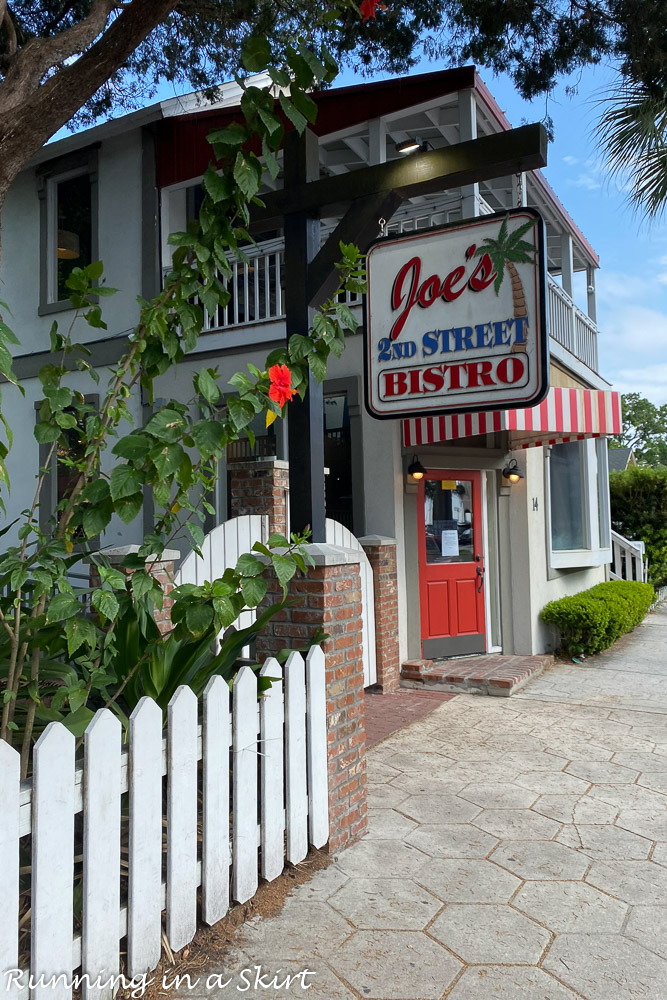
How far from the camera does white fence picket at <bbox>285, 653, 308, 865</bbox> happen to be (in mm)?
3205

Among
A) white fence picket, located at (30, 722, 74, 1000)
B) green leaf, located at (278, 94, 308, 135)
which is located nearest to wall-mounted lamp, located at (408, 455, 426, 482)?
green leaf, located at (278, 94, 308, 135)

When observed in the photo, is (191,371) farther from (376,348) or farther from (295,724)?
(295,724)

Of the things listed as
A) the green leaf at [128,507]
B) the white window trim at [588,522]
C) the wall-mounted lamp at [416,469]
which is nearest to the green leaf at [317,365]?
the green leaf at [128,507]

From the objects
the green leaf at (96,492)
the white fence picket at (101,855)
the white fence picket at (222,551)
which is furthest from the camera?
the white fence picket at (222,551)

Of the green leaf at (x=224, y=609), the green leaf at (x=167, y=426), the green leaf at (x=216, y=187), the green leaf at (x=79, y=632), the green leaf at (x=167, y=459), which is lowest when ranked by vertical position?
the green leaf at (x=79, y=632)

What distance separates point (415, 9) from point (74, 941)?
768cm

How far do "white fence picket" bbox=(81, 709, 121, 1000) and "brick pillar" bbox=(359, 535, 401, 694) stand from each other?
4801 mm

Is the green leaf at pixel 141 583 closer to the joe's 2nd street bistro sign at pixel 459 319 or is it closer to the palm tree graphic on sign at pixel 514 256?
the joe's 2nd street bistro sign at pixel 459 319

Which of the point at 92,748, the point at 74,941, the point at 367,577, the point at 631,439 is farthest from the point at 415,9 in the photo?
the point at 631,439

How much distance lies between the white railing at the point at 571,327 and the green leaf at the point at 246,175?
22.6 ft

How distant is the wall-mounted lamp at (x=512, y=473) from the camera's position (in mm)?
8414

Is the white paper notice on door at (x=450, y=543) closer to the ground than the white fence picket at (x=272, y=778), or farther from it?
farther from it

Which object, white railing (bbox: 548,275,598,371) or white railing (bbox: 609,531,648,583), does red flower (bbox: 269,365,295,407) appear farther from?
white railing (bbox: 609,531,648,583)

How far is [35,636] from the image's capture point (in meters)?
2.61
